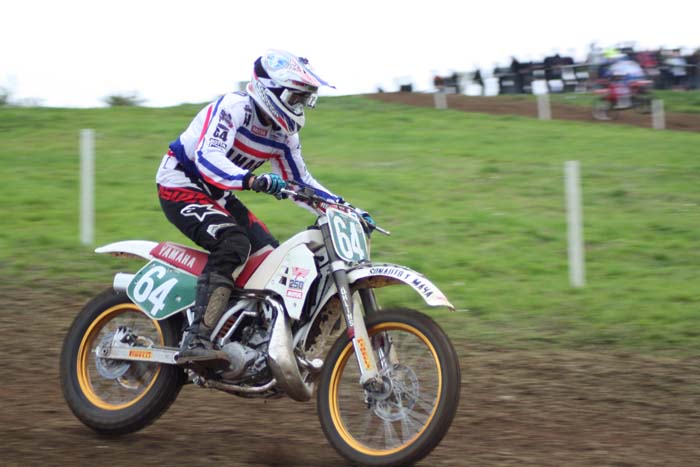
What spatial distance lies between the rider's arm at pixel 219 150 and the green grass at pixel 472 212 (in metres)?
3.87

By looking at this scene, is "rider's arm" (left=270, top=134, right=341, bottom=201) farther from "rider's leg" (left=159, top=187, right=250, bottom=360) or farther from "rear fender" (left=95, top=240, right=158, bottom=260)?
"rear fender" (left=95, top=240, right=158, bottom=260)

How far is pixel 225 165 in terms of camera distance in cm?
591

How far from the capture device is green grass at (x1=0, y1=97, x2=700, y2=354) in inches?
389

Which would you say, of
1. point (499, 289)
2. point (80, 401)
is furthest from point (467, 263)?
point (80, 401)

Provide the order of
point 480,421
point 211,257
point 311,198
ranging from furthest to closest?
point 480,421, point 211,257, point 311,198

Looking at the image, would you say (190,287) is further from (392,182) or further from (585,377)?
(392,182)

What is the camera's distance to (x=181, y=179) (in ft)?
20.9

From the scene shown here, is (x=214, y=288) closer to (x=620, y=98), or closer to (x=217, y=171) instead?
(x=217, y=171)

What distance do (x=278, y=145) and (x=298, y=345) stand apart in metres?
1.32

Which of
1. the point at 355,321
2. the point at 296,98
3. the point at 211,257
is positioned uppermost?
the point at 296,98

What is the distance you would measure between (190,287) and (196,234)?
0.35 meters

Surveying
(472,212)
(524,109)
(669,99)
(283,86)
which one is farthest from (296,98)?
(669,99)

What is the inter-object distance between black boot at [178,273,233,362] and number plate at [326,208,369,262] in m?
0.74

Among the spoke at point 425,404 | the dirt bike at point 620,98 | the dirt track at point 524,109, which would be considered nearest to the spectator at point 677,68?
the dirt track at point 524,109
